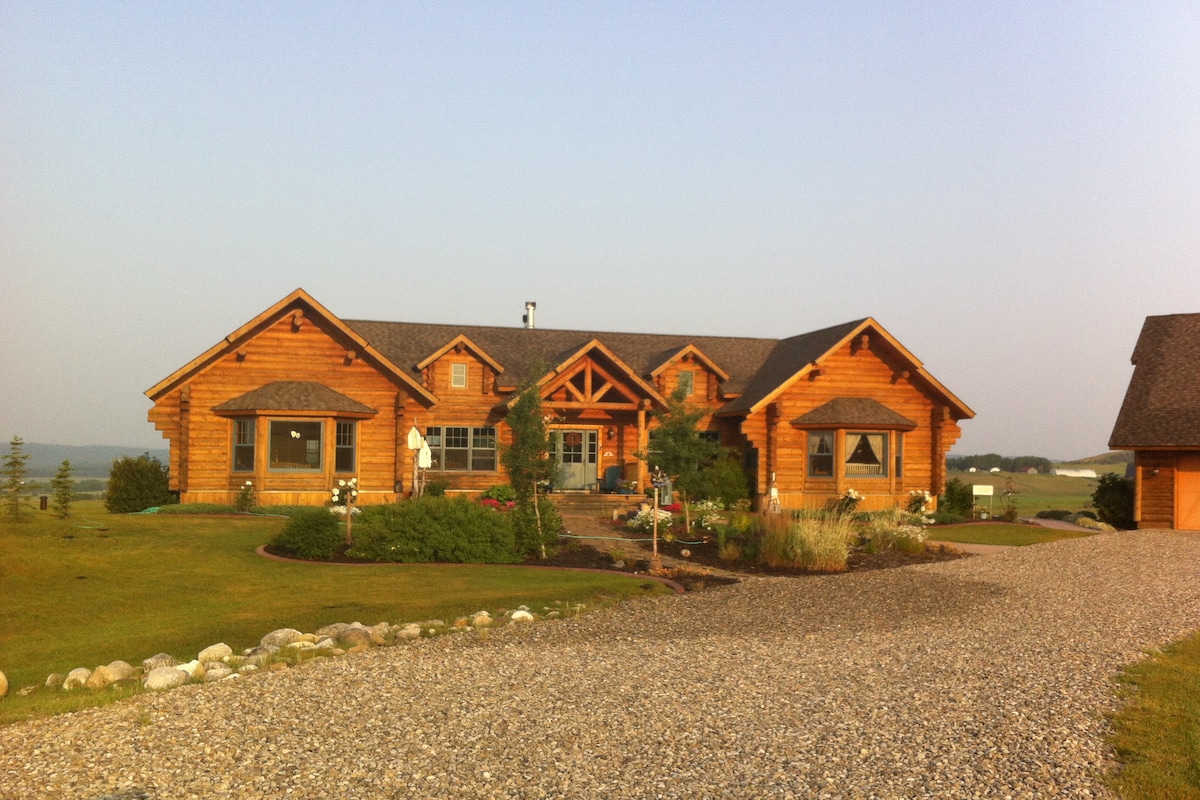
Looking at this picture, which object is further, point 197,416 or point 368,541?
point 197,416

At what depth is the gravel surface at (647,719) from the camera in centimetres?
683

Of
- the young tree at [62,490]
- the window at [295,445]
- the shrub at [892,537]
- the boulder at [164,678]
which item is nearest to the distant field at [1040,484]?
the shrub at [892,537]

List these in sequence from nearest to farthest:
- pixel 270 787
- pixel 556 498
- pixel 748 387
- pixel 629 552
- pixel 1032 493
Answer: pixel 270 787 < pixel 629 552 < pixel 556 498 < pixel 748 387 < pixel 1032 493

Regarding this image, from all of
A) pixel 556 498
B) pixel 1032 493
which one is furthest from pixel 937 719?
pixel 1032 493

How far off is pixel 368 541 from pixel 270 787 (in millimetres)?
12398

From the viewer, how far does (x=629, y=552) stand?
68.5 ft

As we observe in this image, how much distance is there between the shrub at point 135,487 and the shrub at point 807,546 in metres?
17.5

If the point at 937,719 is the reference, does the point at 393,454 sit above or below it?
above

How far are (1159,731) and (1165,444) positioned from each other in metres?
22.3

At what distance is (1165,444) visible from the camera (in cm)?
2762

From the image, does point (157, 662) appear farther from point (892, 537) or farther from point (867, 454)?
point (867, 454)

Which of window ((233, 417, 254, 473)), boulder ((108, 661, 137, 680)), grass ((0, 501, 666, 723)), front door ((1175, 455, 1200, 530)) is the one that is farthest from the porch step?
boulder ((108, 661, 137, 680))

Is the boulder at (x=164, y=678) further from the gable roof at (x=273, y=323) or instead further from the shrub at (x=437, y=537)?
the gable roof at (x=273, y=323)

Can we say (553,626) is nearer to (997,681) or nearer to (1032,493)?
(997,681)
